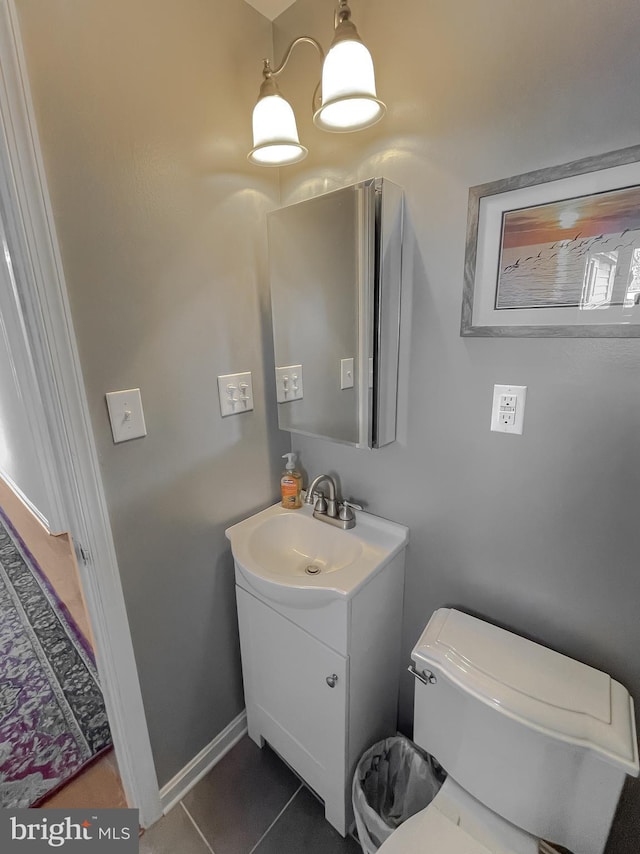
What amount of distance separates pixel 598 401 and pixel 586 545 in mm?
340

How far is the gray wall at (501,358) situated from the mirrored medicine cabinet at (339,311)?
70mm

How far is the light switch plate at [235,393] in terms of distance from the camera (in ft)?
3.89

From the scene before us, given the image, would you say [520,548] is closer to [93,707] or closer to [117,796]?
[117,796]

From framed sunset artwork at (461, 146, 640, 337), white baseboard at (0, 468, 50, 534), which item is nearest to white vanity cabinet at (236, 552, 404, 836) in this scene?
framed sunset artwork at (461, 146, 640, 337)

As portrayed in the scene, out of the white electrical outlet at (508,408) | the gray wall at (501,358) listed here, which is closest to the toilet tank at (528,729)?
the gray wall at (501,358)

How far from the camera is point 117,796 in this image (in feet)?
4.15

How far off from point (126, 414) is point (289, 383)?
53 centimetres

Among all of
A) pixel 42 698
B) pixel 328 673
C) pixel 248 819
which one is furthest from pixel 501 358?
pixel 42 698

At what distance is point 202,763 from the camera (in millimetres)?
1298

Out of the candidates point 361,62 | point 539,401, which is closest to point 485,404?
point 539,401

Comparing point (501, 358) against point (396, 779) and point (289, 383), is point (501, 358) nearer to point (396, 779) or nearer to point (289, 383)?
point (289, 383)

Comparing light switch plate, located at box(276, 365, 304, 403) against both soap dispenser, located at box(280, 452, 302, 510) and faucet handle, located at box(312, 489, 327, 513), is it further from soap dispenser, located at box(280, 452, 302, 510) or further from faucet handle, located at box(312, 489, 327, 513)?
faucet handle, located at box(312, 489, 327, 513)

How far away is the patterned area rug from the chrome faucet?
1.26 metres

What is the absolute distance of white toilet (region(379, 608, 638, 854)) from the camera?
0.72 metres
